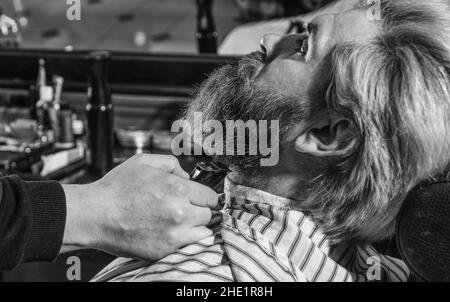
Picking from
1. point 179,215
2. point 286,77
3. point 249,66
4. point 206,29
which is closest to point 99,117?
point 206,29

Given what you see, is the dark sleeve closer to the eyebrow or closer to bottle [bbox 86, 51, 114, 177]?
the eyebrow

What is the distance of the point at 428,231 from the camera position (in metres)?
1.16

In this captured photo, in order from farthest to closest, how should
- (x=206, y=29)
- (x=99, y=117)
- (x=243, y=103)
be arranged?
(x=206, y=29)
(x=99, y=117)
(x=243, y=103)

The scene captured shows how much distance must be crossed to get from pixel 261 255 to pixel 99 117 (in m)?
1.37

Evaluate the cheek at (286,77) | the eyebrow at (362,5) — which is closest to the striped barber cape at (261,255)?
the cheek at (286,77)

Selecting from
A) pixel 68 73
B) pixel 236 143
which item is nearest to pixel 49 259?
pixel 236 143

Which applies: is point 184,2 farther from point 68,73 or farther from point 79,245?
point 79,245

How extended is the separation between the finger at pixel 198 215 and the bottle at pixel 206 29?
1.97 metres

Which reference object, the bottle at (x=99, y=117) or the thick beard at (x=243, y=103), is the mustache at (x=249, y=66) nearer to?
the thick beard at (x=243, y=103)

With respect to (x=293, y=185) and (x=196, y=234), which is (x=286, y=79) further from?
(x=196, y=234)

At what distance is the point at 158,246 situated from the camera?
4.05ft

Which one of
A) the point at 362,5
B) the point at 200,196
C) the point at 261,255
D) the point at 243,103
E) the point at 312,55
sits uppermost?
the point at 362,5

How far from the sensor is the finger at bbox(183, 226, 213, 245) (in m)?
1.24
